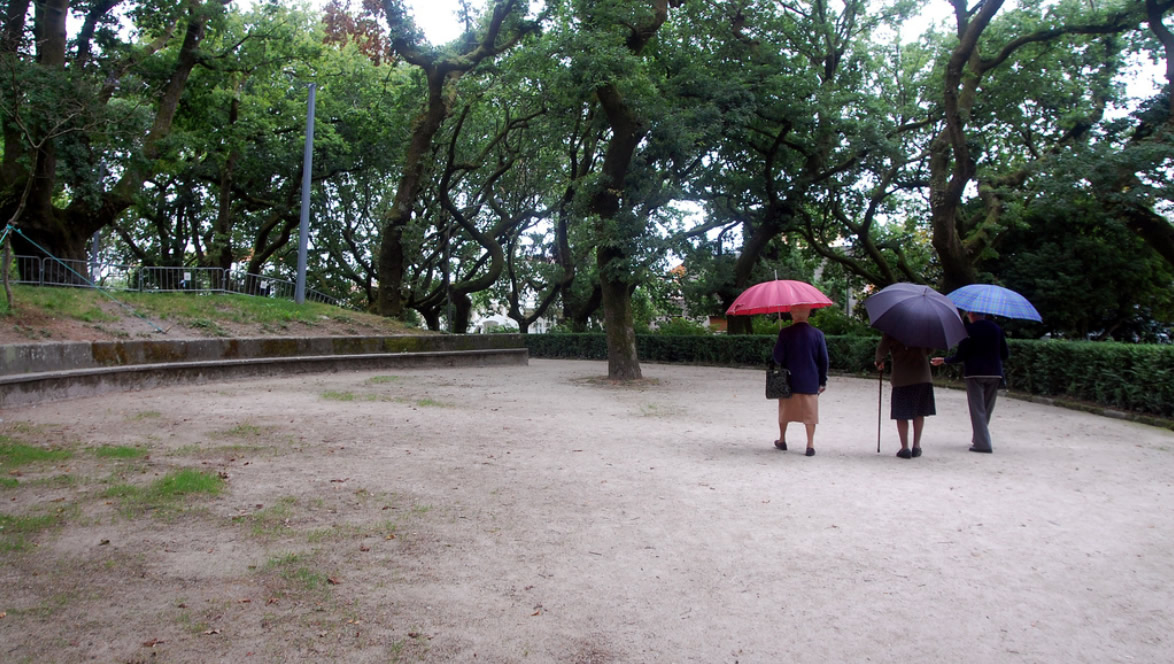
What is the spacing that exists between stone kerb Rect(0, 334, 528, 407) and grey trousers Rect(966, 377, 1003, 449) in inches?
443

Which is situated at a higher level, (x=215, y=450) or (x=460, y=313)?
(x=460, y=313)

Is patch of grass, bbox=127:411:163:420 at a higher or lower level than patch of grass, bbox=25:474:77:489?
higher

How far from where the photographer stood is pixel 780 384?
8.73 meters

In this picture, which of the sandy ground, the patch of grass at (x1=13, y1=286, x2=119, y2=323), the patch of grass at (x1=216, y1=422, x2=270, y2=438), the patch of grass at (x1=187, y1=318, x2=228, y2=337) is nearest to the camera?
the sandy ground

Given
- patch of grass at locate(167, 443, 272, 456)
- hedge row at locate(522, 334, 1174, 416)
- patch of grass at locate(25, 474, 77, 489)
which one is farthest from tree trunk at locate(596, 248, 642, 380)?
patch of grass at locate(25, 474, 77, 489)

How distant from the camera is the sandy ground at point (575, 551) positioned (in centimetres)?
364

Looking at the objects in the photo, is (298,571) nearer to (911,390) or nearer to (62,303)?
(911,390)

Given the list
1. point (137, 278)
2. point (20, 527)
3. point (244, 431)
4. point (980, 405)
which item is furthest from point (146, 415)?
point (980, 405)

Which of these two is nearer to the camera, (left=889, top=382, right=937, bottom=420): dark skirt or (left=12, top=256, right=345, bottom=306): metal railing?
(left=889, top=382, right=937, bottom=420): dark skirt

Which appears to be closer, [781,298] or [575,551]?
[575,551]

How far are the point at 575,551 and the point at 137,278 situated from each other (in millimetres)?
15955

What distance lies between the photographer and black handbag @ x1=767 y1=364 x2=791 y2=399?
8734mm

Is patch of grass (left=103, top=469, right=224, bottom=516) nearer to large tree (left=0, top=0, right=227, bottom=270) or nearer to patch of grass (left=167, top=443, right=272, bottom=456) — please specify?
patch of grass (left=167, top=443, right=272, bottom=456)

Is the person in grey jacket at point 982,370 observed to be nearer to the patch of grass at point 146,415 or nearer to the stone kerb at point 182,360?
the patch of grass at point 146,415
